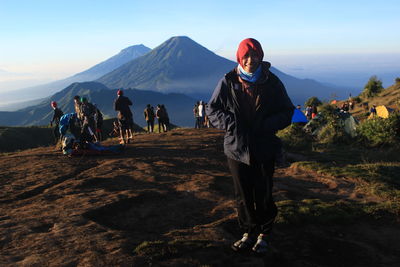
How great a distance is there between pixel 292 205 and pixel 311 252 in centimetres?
161

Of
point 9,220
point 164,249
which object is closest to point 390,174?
point 164,249

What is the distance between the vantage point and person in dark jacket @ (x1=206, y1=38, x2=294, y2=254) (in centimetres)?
362

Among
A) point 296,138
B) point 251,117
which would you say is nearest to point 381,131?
point 296,138

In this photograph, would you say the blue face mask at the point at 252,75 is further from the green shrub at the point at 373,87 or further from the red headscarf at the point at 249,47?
the green shrub at the point at 373,87

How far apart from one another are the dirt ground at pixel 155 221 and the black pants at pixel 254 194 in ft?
1.27

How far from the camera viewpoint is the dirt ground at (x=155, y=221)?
12.5 feet

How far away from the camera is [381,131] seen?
14.6 meters

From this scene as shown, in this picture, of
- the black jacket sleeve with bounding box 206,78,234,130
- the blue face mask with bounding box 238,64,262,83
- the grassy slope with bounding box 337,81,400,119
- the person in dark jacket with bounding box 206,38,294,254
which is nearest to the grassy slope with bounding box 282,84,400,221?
the person in dark jacket with bounding box 206,38,294,254

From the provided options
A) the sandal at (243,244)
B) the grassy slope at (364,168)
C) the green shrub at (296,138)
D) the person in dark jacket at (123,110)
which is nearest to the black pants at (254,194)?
the sandal at (243,244)

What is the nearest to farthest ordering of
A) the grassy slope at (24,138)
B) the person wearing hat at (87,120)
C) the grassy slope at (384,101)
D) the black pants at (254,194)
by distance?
the black pants at (254,194), the person wearing hat at (87,120), the grassy slope at (24,138), the grassy slope at (384,101)

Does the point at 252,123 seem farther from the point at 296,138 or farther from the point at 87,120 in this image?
the point at 296,138

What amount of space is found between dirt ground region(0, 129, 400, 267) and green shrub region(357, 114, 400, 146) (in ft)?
24.7

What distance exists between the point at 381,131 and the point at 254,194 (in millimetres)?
13273

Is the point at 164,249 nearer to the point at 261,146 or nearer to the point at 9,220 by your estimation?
the point at 261,146
